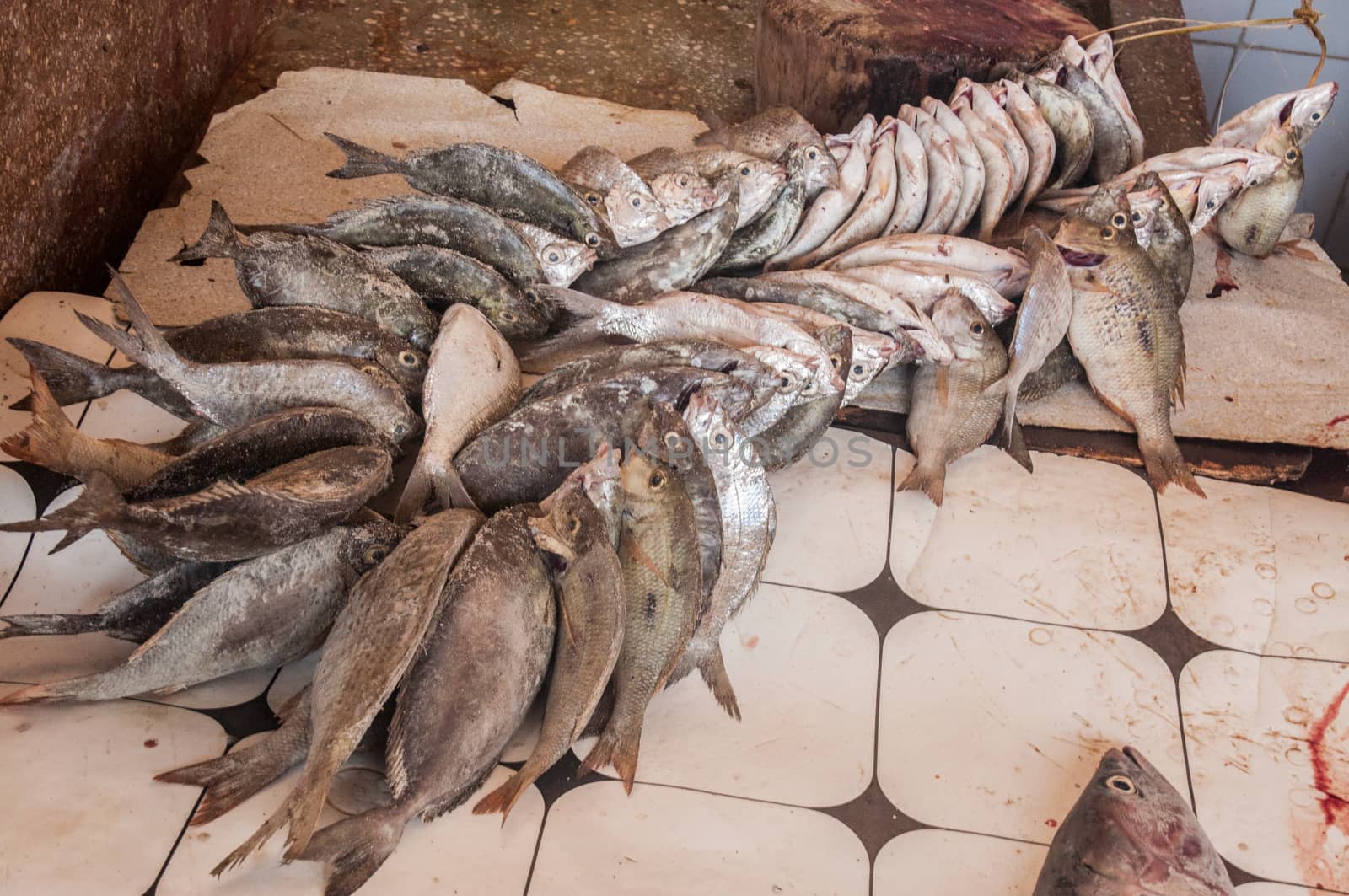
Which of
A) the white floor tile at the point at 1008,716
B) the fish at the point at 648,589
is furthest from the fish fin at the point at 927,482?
the fish at the point at 648,589

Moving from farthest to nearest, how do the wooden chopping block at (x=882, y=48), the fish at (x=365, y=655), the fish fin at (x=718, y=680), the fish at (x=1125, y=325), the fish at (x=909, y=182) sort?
the wooden chopping block at (x=882, y=48)
the fish at (x=909, y=182)
the fish at (x=1125, y=325)
the fish fin at (x=718, y=680)
the fish at (x=365, y=655)

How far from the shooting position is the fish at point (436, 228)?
2697 mm

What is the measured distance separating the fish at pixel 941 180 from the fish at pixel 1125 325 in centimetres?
Result: 37

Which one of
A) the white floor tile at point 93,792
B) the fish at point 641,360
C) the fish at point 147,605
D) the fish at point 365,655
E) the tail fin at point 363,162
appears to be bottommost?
the white floor tile at point 93,792

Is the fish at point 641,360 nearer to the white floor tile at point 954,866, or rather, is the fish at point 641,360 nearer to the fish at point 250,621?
the fish at point 250,621

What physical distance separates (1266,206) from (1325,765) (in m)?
2.02

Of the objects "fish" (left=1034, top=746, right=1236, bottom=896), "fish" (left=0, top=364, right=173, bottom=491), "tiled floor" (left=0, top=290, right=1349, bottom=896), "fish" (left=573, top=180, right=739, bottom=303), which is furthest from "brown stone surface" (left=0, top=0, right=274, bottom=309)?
"fish" (left=1034, top=746, right=1236, bottom=896)

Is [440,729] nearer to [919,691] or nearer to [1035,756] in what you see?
[919,691]

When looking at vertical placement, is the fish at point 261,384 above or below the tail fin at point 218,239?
below

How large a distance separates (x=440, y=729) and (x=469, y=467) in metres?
0.63

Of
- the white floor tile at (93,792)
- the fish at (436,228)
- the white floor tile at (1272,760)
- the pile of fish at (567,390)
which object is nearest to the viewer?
the white floor tile at (93,792)

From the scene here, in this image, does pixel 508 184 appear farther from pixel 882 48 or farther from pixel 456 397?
pixel 882 48

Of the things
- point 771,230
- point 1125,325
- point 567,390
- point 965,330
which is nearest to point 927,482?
point 965,330

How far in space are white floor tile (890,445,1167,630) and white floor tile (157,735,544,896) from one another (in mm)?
1139
